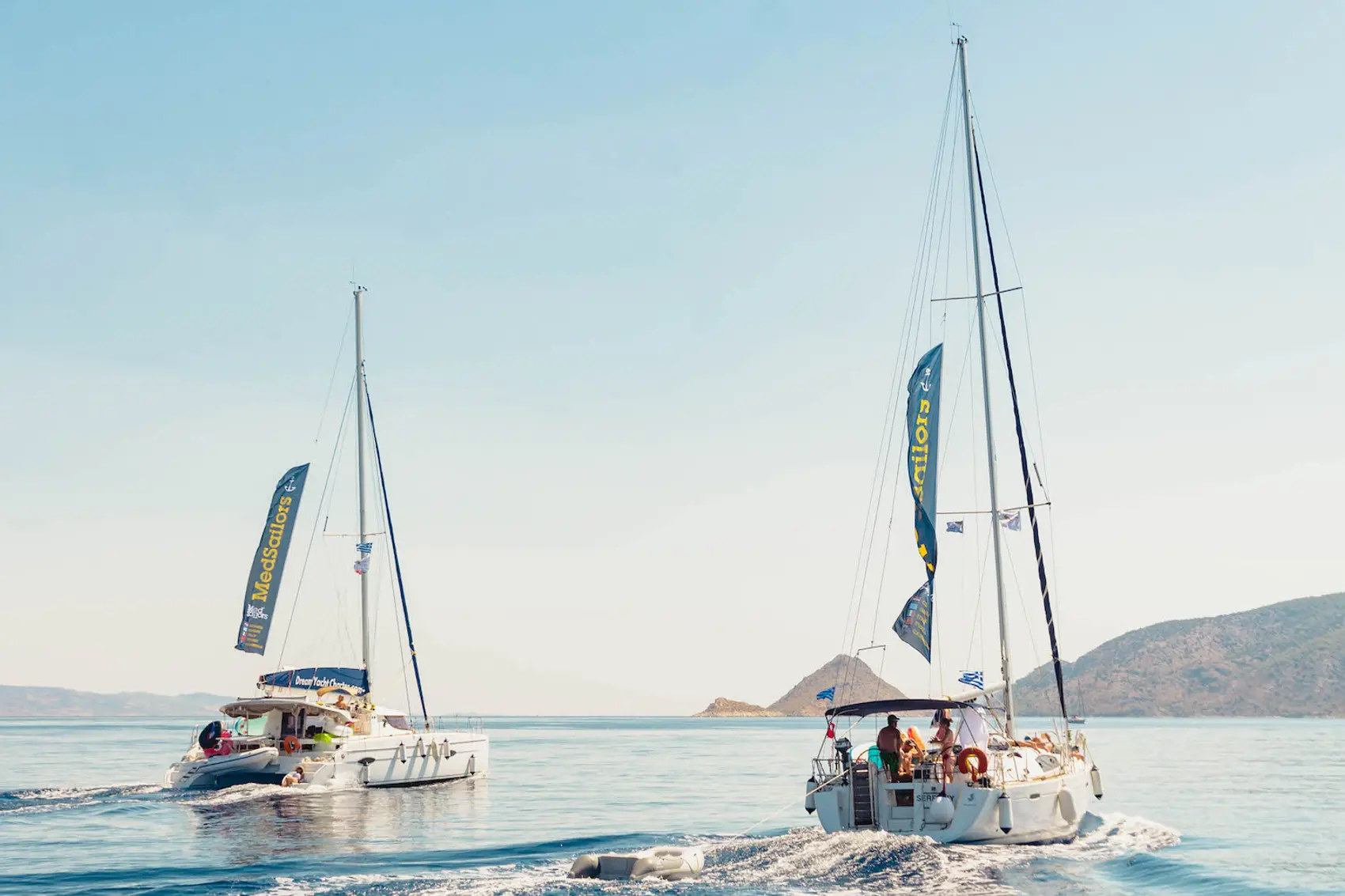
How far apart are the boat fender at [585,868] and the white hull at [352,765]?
2073cm

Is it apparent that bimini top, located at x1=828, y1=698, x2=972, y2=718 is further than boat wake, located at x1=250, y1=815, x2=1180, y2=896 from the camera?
Yes

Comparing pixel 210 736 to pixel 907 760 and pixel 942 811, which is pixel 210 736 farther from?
pixel 942 811

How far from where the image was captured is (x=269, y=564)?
4978 cm

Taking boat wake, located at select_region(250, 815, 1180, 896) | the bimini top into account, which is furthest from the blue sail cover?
the bimini top

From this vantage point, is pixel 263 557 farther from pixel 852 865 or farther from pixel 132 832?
pixel 852 865

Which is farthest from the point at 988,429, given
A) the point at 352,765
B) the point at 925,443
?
the point at 352,765

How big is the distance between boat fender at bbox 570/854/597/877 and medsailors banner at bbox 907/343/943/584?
12783 mm

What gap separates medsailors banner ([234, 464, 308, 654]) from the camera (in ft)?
161

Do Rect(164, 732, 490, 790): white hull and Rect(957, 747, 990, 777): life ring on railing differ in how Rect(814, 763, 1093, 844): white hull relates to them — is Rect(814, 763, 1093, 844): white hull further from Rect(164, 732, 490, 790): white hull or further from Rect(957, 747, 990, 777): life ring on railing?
Rect(164, 732, 490, 790): white hull

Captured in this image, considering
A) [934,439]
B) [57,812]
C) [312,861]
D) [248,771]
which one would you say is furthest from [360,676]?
[934,439]

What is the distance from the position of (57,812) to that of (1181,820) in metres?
36.4

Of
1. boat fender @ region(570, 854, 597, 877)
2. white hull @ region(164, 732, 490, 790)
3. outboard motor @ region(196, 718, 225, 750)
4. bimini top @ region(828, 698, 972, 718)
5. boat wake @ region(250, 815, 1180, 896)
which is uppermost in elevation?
outboard motor @ region(196, 718, 225, 750)

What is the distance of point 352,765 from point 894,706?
2327cm

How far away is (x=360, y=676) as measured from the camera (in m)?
47.2
